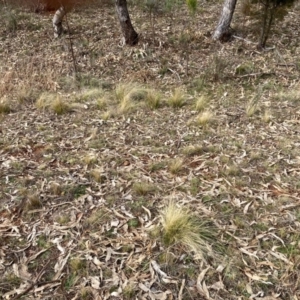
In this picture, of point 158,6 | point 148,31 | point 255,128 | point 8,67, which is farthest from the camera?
point 158,6

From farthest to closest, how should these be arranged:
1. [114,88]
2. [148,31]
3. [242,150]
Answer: [148,31] < [114,88] < [242,150]

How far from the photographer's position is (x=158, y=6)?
8148mm

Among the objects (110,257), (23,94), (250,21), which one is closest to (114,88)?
(23,94)

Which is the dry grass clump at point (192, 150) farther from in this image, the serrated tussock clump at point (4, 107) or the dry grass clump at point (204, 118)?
the serrated tussock clump at point (4, 107)

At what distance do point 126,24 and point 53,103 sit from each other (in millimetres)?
2737

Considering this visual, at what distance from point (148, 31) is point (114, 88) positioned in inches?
95.4

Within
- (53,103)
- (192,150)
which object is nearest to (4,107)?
(53,103)

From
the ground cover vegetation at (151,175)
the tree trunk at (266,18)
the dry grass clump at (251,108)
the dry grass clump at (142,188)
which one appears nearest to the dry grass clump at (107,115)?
the ground cover vegetation at (151,175)

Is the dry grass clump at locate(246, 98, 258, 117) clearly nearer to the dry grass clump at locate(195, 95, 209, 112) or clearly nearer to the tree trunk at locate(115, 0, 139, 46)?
the dry grass clump at locate(195, 95, 209, 112)

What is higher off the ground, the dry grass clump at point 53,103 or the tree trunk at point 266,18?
the tree trunk at point 266,18

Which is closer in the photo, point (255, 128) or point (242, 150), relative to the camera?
point (242, 150)

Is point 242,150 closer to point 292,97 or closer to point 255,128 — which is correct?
point 255,128

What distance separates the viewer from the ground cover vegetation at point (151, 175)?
2234 mm

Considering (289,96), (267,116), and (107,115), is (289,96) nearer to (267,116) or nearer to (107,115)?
(267,116)
